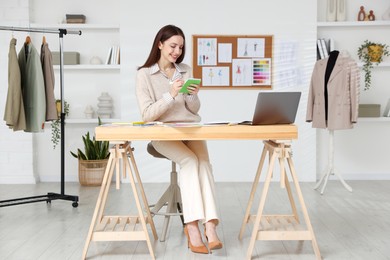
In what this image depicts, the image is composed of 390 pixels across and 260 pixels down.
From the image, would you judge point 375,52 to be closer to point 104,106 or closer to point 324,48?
point 324,48

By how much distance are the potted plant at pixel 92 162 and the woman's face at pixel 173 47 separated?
2416 mm

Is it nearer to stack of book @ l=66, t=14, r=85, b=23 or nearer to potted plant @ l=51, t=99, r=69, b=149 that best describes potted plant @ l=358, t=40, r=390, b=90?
stack of book @ l=66, t=14, r=85, b=23

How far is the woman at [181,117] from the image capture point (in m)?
2.97

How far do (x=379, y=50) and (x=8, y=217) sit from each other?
13.0ft

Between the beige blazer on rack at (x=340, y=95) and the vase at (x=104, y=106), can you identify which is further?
the vase at (x=104, y=106)

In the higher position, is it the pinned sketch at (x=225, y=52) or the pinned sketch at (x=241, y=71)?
the pinned sketch at (x=225, y=52)

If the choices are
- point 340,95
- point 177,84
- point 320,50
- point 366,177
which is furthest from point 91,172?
point 366,177

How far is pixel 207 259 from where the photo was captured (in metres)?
2.92

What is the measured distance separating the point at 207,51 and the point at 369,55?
1695 mm

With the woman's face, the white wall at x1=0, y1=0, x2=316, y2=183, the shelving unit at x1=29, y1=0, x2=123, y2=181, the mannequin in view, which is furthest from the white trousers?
the shelving unit at x1=29, y1=0, x2=123, y2=181

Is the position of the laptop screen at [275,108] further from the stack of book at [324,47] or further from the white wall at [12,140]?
the white wall at [12,140]

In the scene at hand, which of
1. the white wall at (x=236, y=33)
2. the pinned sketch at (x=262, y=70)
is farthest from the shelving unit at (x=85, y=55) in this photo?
the pinned sketch at (x=262, y=70)

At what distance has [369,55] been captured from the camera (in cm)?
563

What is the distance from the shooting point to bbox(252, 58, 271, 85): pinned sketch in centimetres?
570
